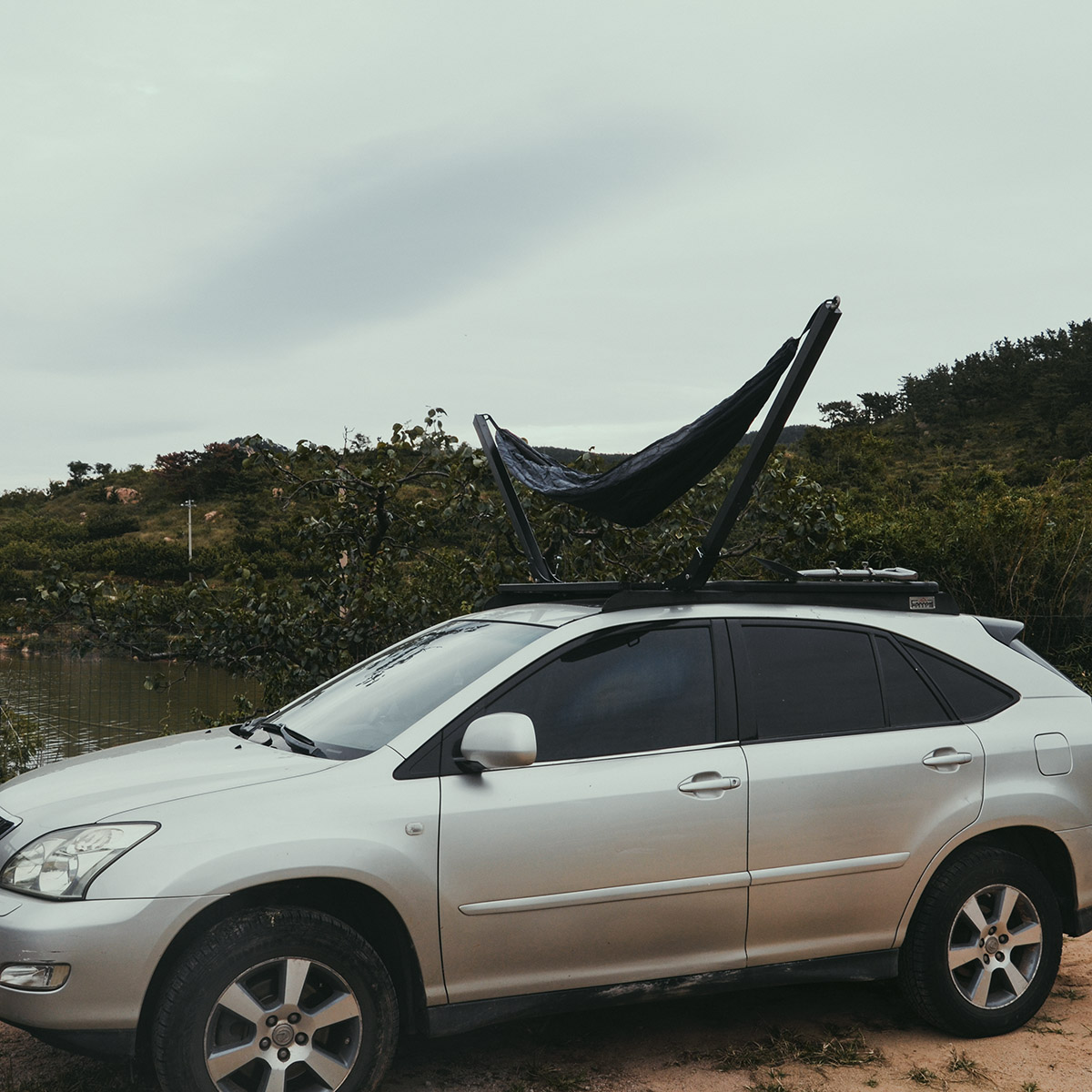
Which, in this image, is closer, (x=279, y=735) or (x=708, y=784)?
(x=708, y=784)

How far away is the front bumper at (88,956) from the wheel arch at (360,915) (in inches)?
6.5

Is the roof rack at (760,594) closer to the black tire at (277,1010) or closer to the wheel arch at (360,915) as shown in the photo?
the wheel arch at (360,915)

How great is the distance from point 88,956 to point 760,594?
272 centimetres

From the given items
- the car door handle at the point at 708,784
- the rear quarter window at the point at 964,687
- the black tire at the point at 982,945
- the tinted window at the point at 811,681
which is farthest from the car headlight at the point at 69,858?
the rear quarter window at the point at 964,687

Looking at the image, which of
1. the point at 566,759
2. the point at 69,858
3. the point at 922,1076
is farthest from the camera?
the point at 922,1076

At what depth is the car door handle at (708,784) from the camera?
12.6 ft

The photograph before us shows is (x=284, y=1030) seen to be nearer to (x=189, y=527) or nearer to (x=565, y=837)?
(x=565, y=837)

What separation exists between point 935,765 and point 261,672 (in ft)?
17.7

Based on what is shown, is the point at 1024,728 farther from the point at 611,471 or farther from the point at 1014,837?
the point at 611,471

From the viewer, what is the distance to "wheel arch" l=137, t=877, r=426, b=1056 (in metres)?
3.33

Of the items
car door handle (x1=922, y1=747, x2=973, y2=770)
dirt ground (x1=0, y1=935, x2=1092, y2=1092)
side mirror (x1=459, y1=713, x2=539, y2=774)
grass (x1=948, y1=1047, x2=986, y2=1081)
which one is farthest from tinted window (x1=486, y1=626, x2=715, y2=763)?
grass (x1=948, y1=1047, x2=986, y2=1081)

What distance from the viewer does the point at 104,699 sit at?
32.0 ft

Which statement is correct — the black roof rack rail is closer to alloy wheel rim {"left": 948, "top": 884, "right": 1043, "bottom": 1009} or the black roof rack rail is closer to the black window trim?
the black window trim

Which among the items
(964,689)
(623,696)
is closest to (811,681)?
(964,689)
